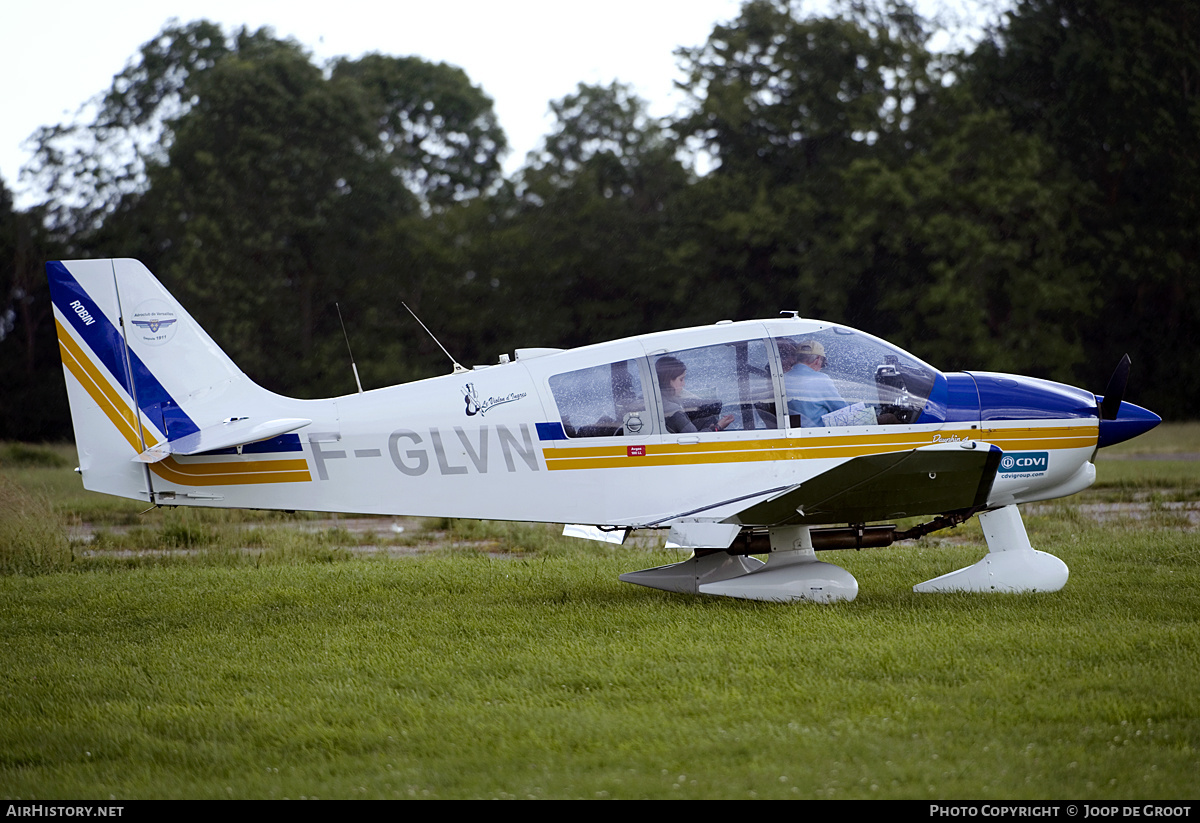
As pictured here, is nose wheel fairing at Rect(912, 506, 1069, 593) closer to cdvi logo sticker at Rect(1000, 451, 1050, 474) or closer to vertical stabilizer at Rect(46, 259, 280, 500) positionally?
cdvi logo sticker at Rect(1000, 451, 1050, 474)

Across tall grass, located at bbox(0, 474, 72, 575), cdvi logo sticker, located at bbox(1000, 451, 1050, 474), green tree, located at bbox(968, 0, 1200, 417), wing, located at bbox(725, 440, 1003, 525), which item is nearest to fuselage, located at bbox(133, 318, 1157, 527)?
wing, located at bbox(725, 440, 1003, 525)

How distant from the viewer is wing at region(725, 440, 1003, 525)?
769 centimetres

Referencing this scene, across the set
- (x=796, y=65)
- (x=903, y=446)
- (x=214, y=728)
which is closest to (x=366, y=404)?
(x=214, y=728)

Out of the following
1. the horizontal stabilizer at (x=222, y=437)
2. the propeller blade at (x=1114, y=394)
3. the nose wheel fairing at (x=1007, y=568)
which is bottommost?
the nose wheel fairing at (x=1007, y=568)

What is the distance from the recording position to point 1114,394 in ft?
28.0

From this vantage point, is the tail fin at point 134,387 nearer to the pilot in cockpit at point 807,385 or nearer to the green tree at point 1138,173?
the pilot in cockpit at point 807,385

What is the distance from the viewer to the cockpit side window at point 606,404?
8258 mm

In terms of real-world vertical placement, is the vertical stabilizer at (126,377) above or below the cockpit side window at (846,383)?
above

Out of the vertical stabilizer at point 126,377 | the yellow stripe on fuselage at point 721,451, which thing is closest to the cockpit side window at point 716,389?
the yellow stripe on fuselage at point 721,451

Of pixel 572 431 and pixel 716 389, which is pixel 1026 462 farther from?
pixel 572 431

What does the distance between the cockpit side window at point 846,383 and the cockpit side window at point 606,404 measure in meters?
1.16

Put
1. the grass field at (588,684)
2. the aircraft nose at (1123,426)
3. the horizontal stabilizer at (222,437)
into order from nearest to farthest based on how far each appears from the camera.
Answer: the grass field at (588,684), the horizontal stabilizer at (222,437), the aircraft nose at (1123,426)

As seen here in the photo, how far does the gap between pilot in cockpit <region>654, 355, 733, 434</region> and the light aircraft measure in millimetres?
11

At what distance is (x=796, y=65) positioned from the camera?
117 ft
